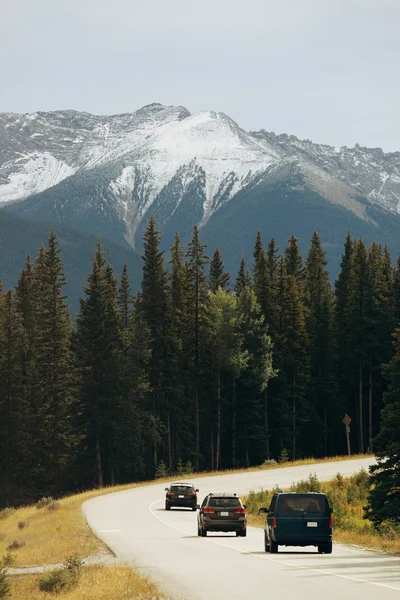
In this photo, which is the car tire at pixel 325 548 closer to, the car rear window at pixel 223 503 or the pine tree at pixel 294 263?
the car rear window at pixel 223 503

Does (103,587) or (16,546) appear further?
(16,546)

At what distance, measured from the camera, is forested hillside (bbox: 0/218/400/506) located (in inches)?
3794

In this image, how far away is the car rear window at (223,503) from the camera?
130 ft

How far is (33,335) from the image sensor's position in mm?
106312

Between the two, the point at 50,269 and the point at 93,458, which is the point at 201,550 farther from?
the point at 50,269

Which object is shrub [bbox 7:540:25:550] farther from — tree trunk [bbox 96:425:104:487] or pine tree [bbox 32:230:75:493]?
pine tree [bbox 32:230:75:493]

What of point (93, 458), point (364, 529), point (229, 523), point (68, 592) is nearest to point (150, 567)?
point (68, 592)

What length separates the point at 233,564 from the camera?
90.1 feet

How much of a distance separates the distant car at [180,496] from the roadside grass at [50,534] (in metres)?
4.66

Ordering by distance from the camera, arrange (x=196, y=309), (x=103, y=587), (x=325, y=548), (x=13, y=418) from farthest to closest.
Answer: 1. (x=196, y=309)
2. (x=13, y=418)
3. (x=325, y=548)
4. (x=103, y=587)

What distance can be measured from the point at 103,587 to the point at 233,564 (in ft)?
19.6

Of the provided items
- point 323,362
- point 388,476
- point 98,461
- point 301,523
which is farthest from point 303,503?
point 323,362

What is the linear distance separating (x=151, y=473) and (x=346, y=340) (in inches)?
900

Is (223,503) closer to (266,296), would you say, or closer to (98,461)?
(98,461)
